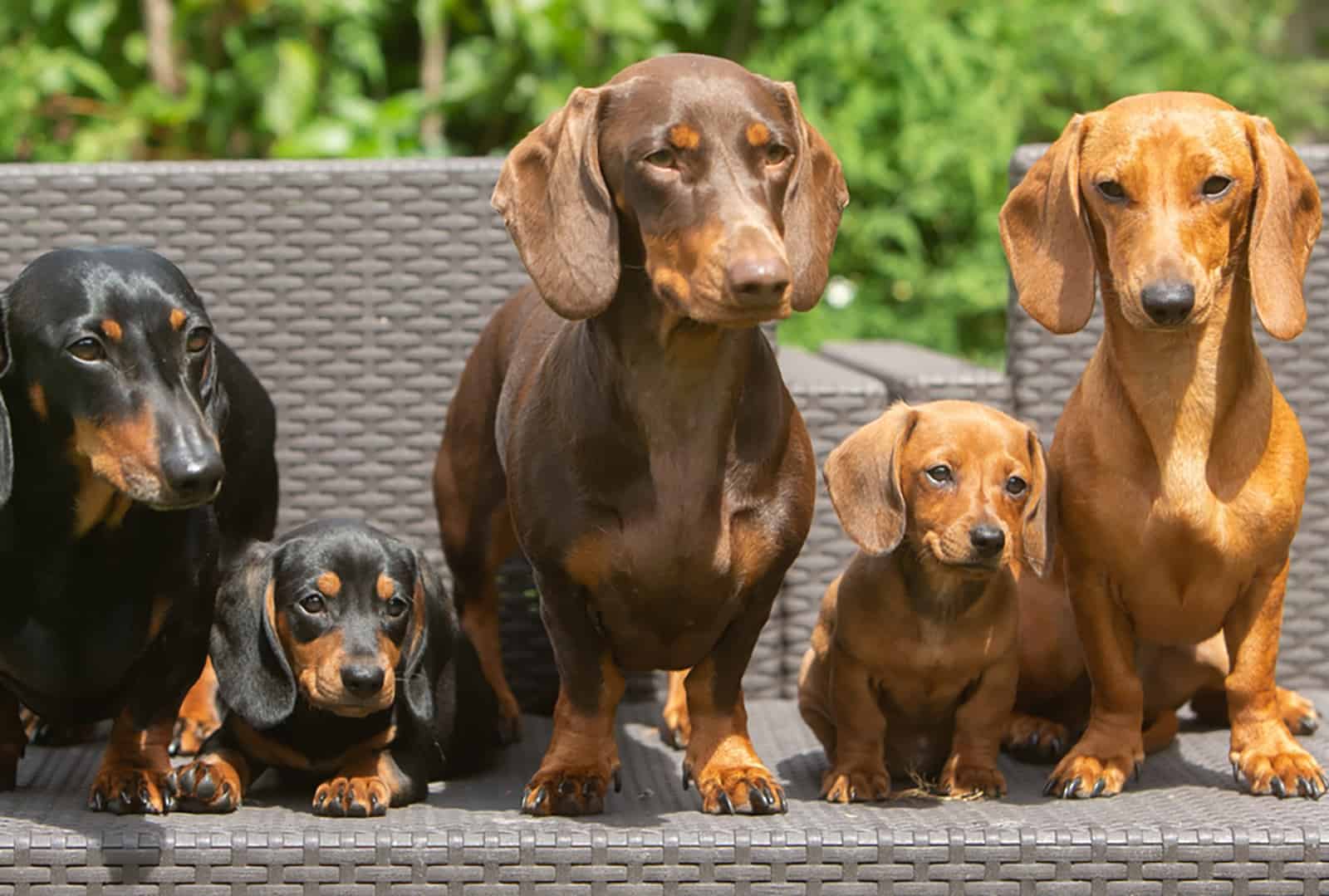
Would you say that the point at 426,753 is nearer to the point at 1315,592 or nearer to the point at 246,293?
the point at 246,293

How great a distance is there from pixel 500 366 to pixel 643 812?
1080 millimetres

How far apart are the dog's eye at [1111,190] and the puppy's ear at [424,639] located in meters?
1.37

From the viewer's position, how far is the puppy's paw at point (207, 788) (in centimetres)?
331

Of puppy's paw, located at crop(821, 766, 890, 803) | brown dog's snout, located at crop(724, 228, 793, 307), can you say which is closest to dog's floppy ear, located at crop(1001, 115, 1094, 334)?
brown dog's snout, located at crop(724, 228, 793, 307)

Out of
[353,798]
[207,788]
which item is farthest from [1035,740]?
[207,788]

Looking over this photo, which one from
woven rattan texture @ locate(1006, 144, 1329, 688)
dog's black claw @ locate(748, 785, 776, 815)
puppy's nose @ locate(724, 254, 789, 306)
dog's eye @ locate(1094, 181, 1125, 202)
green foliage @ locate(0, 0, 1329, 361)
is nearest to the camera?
puppy's nose @ locate(724, 254, 789, 306)

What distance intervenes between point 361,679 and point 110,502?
52 centimetres

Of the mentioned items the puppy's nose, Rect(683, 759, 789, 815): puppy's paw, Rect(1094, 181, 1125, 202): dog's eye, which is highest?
Rect(1094, 181, 1125, 202): dog's eye

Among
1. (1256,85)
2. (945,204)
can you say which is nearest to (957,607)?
(945,204)

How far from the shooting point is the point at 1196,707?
4.14 metres

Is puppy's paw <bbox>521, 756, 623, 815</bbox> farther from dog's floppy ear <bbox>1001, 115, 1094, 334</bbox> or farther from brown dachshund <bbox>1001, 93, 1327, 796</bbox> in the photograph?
dog's floppy ear <bbox>1001, 115, 1094, 334</bbox>

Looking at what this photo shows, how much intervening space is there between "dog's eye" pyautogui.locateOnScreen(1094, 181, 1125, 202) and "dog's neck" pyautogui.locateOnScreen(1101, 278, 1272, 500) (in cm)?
18

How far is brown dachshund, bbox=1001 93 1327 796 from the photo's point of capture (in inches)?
132

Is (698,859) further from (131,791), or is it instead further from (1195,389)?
(1195,389)
